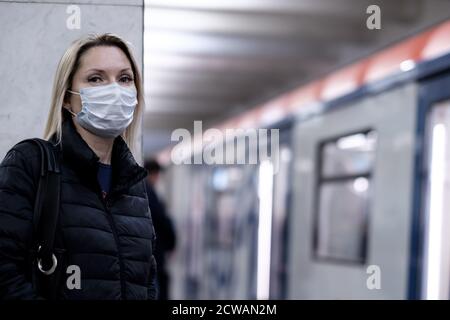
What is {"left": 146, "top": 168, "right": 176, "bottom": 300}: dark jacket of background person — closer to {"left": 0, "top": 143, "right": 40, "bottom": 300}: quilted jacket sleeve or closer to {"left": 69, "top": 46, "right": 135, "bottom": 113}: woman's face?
{"left": 69, "top": 46, "right": 135, "bottom": 113}: woman's face

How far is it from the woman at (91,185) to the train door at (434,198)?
2.00 metres

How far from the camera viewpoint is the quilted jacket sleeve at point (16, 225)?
1645mm

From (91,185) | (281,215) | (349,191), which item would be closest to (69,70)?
(91,185)

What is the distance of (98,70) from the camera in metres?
1.82

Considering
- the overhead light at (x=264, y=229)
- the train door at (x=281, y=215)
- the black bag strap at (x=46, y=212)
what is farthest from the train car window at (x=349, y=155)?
the black bag strap at (x=46, y=212)

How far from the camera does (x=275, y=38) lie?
513cm

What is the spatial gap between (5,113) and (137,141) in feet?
1.14

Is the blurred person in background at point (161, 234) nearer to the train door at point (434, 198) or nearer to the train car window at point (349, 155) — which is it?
the train car window at point (349, 155)

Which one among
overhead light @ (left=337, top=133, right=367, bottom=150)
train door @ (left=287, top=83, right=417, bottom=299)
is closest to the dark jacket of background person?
train door @ (left=287, top=83, right=417, bottom=299)

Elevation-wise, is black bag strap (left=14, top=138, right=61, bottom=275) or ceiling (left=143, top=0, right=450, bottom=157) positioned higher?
ceiling (left=143, top=0, right=450, bottom=157)

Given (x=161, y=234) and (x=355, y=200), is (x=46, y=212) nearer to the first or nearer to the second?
(x=161, y=234)

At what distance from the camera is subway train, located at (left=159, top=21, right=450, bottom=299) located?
3.57 meters

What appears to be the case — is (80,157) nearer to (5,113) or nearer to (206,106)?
(5,113)
